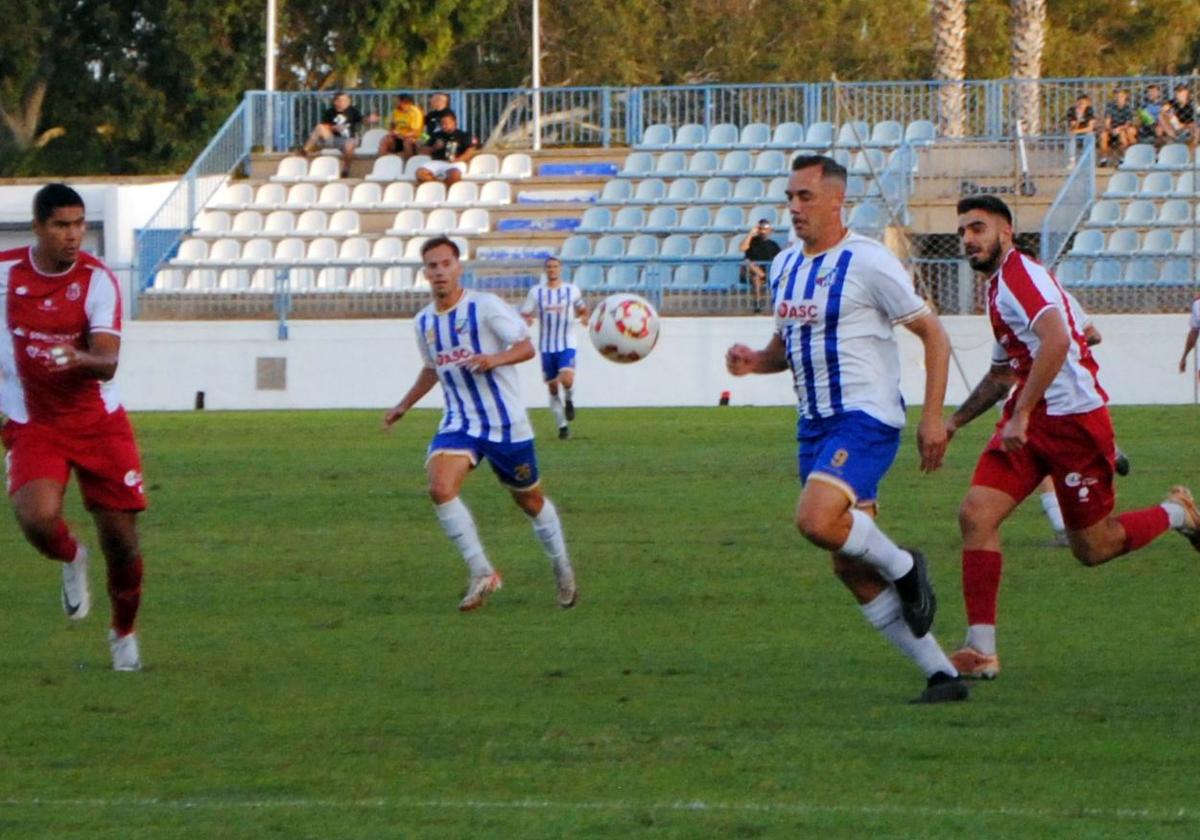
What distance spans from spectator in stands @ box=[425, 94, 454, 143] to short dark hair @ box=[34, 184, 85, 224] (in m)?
28.7

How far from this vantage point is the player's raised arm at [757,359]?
27.1 ft

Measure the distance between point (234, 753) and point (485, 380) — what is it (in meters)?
4.39

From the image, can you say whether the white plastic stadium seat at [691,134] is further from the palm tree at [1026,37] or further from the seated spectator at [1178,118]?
the seated spectator at [1178,118]

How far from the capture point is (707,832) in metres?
5.80

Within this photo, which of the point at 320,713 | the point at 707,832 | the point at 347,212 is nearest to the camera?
A: the point at 707,832

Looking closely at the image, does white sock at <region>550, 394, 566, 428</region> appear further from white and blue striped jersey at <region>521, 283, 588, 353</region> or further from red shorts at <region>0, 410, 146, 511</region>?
red shorts at <region>0, 410, 146, 511</region>

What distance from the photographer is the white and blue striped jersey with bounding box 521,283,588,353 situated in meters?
24.4

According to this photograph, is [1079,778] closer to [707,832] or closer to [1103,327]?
[707,832]

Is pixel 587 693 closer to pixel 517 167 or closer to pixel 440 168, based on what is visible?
pixel 440 168

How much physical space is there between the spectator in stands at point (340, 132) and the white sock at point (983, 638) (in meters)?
29.9

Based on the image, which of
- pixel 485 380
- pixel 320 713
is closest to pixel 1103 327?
pixel 485 380

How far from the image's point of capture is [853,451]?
25.5 feet

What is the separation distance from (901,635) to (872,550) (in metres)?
0.41

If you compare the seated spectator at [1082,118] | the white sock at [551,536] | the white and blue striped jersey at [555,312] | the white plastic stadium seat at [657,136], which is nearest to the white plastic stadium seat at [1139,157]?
the seated spectator at [1082,118]
